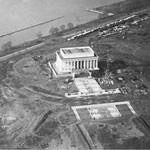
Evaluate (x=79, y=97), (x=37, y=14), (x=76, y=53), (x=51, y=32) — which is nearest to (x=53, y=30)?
(x=51, y=32)

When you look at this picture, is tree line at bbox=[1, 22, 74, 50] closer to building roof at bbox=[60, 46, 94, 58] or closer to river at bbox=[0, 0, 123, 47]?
river at bbox=[0, 0, 123, 47]

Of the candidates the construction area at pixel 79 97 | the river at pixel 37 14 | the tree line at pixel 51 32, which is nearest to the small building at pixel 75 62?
the construction area at pixel 79 97

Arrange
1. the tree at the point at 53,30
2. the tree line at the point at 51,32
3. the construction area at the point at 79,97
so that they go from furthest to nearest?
the tree at the point at 53,30 → the tree line at the point at 51,32 → the construction area at the point at 79,97

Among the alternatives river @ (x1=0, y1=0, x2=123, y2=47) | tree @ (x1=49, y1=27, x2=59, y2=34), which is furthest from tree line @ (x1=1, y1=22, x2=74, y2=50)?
river @ (x1=0, y1=0, x2=123, y2=47)

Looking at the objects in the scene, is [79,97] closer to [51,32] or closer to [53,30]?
[53,30]

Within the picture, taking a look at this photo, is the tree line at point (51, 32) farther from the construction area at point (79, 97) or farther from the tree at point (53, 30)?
the construction area at point (79, 97)
